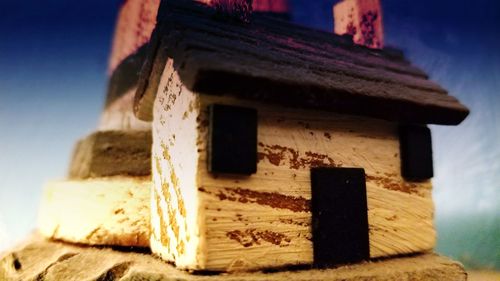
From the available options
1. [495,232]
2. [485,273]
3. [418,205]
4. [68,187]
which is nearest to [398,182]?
[418,205]

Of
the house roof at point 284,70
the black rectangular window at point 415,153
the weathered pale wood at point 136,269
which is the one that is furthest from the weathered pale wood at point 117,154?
the black rectangular window at point 415,153

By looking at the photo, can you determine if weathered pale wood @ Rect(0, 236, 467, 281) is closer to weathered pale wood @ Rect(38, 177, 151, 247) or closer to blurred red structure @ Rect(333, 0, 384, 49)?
weathered pale wood @ Rect(38, 177, 151, 247)

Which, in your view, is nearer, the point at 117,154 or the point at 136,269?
the point at 136,269

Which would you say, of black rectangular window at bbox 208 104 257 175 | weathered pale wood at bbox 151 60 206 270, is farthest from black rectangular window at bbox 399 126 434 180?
weathered pale wood at bbox 151 60 206 270

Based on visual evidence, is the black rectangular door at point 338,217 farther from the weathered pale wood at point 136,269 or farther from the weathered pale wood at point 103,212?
the weathered pale wood at point 103,212

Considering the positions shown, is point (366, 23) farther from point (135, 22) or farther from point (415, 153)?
point (135, 22)

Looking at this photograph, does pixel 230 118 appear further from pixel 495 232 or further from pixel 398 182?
pixel 495 232

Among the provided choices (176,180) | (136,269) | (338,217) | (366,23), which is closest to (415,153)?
(338,217)
